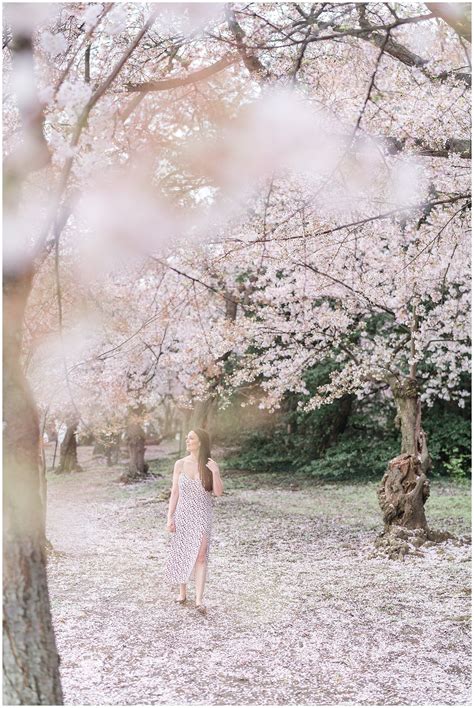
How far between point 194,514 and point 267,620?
1.05 meters

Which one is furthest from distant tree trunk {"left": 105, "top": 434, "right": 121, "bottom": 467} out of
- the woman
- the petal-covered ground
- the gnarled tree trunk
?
the woman

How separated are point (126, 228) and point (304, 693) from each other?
463 cm

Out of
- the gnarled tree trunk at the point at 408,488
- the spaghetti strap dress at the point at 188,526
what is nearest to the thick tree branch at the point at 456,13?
the spaghetti strap dress at the point at 188,526

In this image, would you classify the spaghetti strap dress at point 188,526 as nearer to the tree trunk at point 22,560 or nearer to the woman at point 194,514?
the woman at point 194,514

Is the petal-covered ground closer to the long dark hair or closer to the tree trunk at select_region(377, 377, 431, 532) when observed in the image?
the tree trunk at select_region(377, 377, 431, 532)

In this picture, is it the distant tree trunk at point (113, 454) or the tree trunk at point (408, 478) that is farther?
the distant tree trunk at point (113, 454)

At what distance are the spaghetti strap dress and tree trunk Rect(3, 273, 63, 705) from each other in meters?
3.22

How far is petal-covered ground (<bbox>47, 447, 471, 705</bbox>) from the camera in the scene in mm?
4164

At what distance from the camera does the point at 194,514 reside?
597cm

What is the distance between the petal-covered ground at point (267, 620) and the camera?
416 centimetres

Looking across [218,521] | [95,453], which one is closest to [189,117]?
[218,521]

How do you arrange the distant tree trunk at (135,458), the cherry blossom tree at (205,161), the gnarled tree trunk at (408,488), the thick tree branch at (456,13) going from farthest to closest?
1. the distant tree trunk at (135,458)
2. the gnarled tree trunk at (408,488)
3. the thick tree branch at (456,13)
4. the cherry blossom tree at (205,161)

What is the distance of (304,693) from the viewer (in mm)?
4078

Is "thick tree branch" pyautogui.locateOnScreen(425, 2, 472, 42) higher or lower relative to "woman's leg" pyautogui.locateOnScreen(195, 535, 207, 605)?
higher
